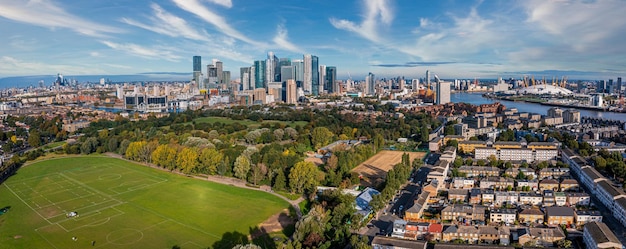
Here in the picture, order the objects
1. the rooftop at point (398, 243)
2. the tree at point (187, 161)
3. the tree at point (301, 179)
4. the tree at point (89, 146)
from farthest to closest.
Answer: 1. the tree at point (89, 146)
2. the tree at point (187, 161)
3. the tree at point (301, 179)
4. the rooftop at point (398, 243)

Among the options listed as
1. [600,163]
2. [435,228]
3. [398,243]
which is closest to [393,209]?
[435,228]

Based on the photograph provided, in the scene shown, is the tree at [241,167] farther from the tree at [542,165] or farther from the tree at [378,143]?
the tree at [542,165]

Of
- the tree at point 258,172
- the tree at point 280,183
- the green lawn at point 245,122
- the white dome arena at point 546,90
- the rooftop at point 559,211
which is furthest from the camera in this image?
the white dome arena at point 546,90

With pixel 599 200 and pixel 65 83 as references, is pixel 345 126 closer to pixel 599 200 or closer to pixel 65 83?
pixel 599 200

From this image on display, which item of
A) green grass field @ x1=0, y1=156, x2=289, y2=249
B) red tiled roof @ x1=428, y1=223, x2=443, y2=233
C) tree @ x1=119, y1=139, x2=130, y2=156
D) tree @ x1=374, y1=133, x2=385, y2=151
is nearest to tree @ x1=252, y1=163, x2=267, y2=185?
green grass field @ x1=0, y1=156, x2=289, y2=249

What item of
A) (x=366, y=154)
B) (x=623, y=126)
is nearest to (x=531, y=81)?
(x=623, y=126)

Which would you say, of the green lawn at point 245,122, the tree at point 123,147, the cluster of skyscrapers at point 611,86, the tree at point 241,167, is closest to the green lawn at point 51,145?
the tree at point 123,147

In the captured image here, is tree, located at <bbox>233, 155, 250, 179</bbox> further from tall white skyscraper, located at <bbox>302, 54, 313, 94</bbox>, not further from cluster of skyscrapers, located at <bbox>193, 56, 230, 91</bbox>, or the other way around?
cluster of skyscrapers, located at <bbox>193, 56, 230, 91</bbox>
